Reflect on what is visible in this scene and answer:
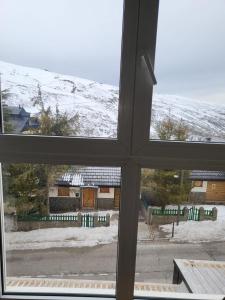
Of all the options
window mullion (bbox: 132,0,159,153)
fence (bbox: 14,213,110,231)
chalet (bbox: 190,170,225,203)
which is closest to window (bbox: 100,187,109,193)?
fence (bbox: 14,213,110,231)

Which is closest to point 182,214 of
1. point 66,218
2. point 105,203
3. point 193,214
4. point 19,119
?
point 193,214

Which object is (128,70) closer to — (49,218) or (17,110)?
(17,110)

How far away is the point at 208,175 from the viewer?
116 centimetres

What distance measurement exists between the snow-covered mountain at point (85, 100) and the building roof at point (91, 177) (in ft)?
0.48

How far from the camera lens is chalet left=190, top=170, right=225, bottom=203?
1.16m

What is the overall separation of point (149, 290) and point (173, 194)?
0.47 m

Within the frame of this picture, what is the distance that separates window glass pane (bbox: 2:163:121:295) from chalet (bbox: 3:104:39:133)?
6.2 inches

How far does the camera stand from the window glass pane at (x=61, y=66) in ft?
3.45

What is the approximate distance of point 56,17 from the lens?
1058 mm

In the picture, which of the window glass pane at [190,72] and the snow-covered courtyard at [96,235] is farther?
the snow-covered courtyard at [96,235]

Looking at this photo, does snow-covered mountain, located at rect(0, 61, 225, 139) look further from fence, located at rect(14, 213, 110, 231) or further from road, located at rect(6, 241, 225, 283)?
road, located at rect(6, 241, 225, 283)

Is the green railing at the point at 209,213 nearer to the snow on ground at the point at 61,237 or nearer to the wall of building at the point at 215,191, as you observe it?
the wall of building at the point at 215,191

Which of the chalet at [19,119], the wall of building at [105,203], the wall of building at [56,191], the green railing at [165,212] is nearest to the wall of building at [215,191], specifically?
the green railing at [165,212]

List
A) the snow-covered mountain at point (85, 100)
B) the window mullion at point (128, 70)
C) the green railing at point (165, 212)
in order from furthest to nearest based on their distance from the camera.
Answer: the green railing at point (165, 212), the snow-covered mountain at point (85, 100), the window mullion at point (128, 70)
